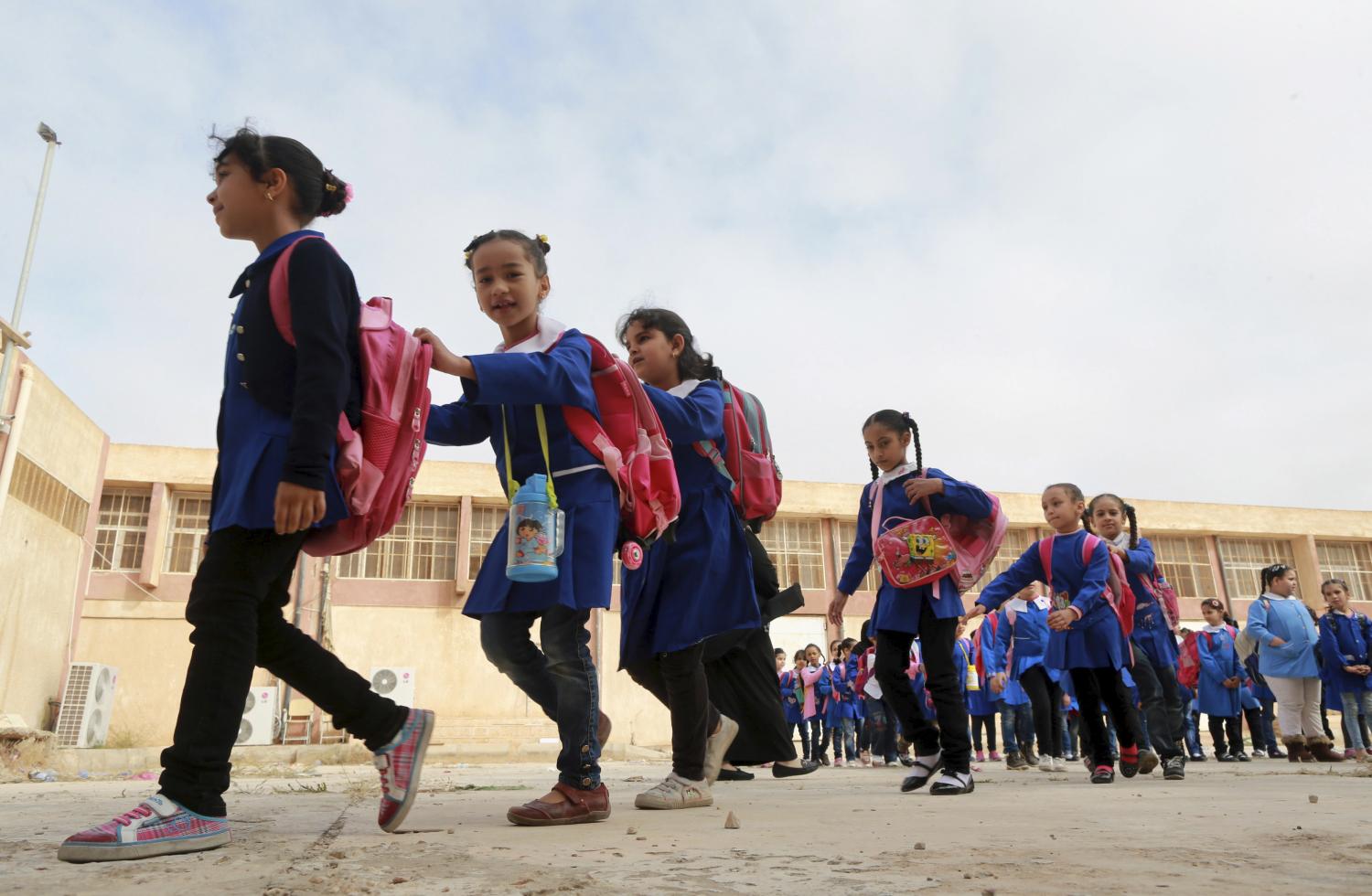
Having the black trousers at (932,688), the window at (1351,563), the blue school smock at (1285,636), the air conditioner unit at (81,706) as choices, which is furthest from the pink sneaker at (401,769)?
the window at (1351,563)

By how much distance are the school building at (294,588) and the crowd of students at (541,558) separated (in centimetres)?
1445

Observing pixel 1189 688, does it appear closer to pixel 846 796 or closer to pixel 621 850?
pixel 846 796

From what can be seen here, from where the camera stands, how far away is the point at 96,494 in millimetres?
18859

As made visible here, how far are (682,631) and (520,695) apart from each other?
19448mm

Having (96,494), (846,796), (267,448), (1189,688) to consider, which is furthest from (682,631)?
(96,494)

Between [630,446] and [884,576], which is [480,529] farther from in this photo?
[630,446]

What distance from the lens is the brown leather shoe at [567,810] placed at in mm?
2588

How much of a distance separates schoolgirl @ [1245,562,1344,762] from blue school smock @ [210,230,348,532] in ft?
28.5

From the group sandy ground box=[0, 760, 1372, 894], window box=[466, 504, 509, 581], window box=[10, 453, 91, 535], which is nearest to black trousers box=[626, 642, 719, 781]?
sandy ground box=[0, 760, 1372, 894]

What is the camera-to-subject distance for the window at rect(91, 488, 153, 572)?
21.4 metres

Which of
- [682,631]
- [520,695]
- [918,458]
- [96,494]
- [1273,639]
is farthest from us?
[520,695]

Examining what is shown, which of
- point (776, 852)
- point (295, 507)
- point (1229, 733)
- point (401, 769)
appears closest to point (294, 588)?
point (1229, 733)

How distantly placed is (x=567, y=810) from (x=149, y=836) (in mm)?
1066

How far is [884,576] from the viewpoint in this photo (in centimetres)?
442
